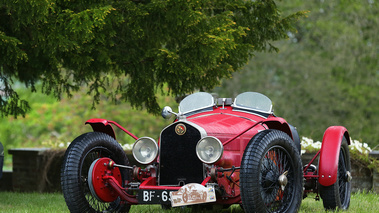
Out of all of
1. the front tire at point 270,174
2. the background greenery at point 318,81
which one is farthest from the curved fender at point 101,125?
the background greenery at point 318,81

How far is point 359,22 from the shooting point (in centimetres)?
1969

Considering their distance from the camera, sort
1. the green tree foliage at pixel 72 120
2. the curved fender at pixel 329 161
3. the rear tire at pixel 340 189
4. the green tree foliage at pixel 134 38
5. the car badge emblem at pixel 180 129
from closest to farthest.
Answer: the car badge emblem at pixel 180 129
the curved fender at pixel 329 161
the rear tire at pixel 340 189
the green tree foliage at pixel 134 38
the green tree foliage at pixel 72 120

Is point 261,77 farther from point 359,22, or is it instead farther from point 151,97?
point 151,97

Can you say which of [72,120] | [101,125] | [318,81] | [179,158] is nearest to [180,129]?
[179,158]

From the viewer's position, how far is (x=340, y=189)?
644cm

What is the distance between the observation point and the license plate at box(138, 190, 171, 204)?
492 centimetres

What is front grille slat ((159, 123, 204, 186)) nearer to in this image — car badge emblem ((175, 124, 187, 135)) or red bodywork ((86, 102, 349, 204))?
car badge emblem ((175, 124, 187, 135))

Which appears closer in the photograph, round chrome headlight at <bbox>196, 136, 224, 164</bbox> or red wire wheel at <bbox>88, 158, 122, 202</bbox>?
round chrome headlight at <bbox>196, 136, 224, 164</bbox>

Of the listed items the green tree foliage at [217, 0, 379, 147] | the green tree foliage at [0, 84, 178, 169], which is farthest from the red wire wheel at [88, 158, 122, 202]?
the green tree foliage at [217, 0, 379, 147]

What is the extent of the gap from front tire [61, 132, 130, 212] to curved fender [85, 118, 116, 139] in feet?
0.53

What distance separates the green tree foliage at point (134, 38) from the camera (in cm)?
667

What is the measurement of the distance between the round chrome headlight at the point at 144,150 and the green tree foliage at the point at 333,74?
13274 mm

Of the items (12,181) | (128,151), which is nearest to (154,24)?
(128,151)

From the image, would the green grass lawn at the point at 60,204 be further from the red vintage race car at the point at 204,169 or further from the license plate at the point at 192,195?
the license plate at the point at 192,195
